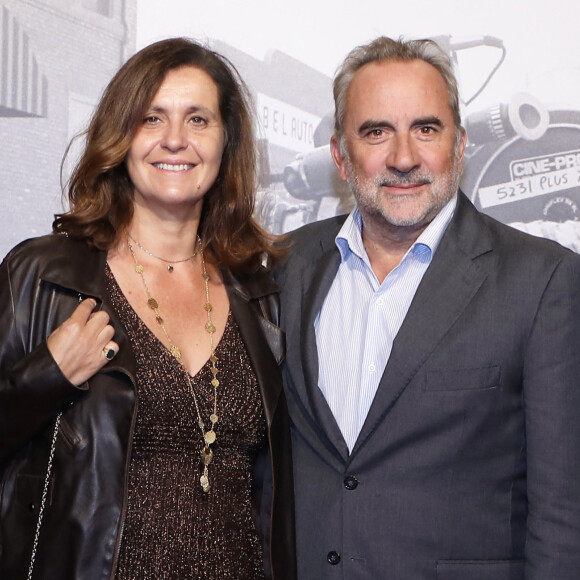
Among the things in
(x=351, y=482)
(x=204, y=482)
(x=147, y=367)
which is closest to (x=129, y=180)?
(x=147, y=367)

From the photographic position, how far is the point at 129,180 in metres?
2.25

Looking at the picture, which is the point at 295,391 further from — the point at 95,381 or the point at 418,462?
the point at 95,381

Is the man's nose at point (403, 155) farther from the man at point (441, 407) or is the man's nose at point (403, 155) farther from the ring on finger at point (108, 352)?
the ring on finger at point (108, 352)

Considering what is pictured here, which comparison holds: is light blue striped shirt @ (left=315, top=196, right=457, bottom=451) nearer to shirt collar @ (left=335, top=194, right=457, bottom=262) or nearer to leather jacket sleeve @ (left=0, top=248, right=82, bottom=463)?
shirt collar @ (left=335, top=194, right=457, bottom=262)

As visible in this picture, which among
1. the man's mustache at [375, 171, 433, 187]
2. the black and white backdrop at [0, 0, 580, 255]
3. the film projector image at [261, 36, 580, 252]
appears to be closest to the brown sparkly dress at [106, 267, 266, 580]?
the man's mustache at [375, 171, 433, 187]

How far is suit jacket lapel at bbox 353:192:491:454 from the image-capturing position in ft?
6.53

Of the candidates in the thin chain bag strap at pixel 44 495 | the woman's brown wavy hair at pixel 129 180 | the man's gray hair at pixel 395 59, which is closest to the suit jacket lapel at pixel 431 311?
the man's gray hair at pixel 395 59

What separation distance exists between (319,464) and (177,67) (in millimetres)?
1017

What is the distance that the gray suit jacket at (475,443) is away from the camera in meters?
1.92

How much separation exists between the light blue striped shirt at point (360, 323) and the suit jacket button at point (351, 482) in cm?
7

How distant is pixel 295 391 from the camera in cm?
220

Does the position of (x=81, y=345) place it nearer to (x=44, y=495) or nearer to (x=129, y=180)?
(x=44, y=495)

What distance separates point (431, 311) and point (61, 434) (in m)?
0.86

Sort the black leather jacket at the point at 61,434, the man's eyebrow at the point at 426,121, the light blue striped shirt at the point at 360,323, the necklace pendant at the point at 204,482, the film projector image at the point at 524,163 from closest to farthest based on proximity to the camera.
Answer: the black leather jacket at the point at 61,434
the necklace pendant at the point at 204,482
the light blue striped shirt at the point at 360,323
the man's eyebrow at the point at 426,121
the film projector image at the point at 524,163
